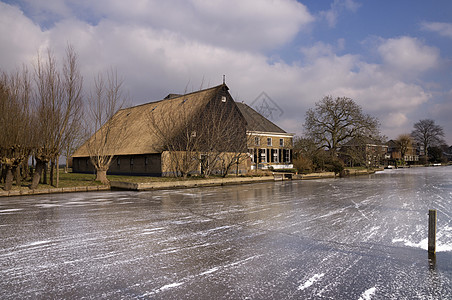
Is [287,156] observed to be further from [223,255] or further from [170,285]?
[170,285]

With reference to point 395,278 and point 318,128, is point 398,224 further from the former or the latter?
point 318,128

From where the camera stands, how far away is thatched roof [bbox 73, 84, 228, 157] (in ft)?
104

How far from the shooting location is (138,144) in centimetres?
3472

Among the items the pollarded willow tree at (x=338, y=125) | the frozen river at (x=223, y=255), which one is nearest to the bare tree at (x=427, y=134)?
the pollarded willow tree at (x=338, y=125)

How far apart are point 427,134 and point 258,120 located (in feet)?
230

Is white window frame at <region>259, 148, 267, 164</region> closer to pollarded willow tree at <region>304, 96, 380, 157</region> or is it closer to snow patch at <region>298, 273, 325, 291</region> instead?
pollarded willow tree at <region>304, 96, 380, 157</region>

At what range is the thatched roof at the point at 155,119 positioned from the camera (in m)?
31.7

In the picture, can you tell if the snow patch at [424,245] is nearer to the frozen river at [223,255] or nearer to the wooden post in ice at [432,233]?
the frozen river at [223,255]

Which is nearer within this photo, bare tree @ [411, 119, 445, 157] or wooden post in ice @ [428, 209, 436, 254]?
wooden post in ice @ [428, 209, 436, 254]

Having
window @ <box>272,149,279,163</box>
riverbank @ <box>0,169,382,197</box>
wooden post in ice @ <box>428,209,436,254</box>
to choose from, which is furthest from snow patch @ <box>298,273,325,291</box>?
window @ <box>272,149,279,163</box>

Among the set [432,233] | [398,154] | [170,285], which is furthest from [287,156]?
[398,154]

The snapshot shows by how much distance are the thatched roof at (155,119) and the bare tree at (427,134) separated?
3299 inches

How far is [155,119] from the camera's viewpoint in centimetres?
3647

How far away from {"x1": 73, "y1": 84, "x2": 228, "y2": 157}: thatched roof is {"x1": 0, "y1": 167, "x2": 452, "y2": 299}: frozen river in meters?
20.1
